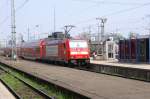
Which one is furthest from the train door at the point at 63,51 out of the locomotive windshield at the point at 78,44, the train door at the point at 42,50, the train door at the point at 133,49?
the train door at the point at 42,50

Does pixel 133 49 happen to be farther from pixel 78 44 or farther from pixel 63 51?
pixel 63 51

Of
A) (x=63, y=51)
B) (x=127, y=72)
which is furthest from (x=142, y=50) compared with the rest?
(x=127, y=72)

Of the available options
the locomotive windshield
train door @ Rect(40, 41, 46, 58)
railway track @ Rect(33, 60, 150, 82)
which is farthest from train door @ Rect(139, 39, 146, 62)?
train door @ Rect(40, 41, 46, 58)

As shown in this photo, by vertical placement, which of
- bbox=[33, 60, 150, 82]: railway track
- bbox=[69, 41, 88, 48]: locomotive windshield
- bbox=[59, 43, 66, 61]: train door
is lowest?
bbox=[33, 60, 150, 82]: railway track

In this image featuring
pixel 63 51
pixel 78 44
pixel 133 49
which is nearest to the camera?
pixel 78 44

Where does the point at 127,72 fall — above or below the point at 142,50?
below

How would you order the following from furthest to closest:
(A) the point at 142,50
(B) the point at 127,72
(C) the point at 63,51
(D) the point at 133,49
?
(D) the point at 133,49 < (A) the point at 142,50 < (C) the point at 63,51 < (B) the point at 127,72

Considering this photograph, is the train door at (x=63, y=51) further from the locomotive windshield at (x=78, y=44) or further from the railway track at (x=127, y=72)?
the railway track at (x=127, y=72)

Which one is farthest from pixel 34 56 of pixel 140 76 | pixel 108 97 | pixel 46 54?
pixel 108 97

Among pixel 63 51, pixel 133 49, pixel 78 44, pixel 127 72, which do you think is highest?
pixel 78 44

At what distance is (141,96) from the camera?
14.3m

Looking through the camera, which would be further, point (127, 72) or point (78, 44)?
point (78, 44)

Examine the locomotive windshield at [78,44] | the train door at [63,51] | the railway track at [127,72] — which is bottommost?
the railway track at [127,72]

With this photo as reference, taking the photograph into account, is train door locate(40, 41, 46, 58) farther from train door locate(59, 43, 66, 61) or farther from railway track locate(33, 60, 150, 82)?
railway track locate(33, 60, 150, 82)
